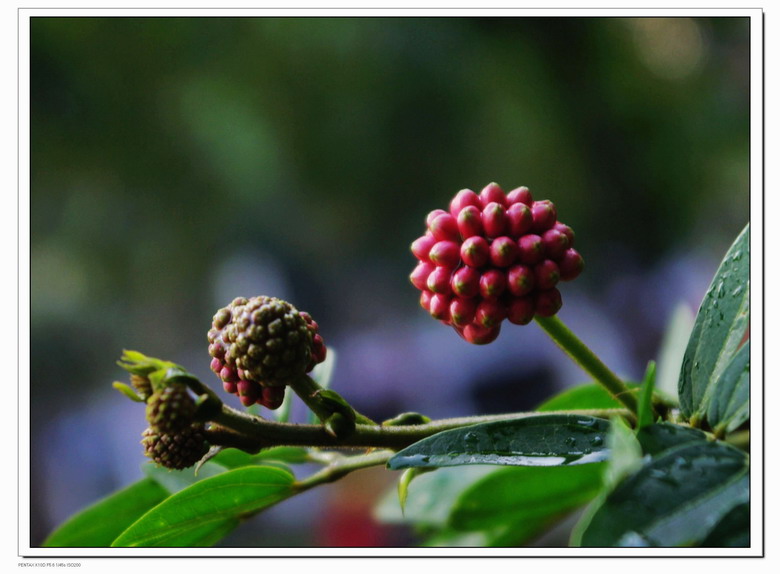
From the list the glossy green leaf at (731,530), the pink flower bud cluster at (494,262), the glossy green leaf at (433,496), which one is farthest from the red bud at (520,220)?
the glossy green leaf at (433,496)

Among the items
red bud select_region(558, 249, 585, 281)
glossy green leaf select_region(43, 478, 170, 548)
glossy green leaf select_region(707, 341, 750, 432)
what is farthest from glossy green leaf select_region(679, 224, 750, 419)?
glossy green leaf select_region(43, 478, 170, 548)

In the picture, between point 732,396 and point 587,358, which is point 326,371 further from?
point 732,396

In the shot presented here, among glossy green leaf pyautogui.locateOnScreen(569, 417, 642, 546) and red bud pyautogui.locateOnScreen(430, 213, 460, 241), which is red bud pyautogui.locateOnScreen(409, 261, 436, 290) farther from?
glossy green leaf pyautogui.locateOnScreen(569, 417, 642, 546)

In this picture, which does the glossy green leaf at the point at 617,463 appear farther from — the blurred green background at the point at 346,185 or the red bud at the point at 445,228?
the blurred green background at the point at 346,185
